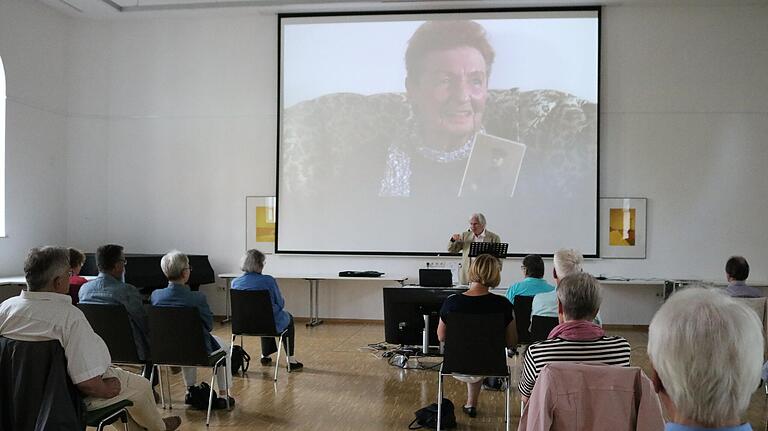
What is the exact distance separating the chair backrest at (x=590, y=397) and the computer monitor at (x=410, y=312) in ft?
11.6

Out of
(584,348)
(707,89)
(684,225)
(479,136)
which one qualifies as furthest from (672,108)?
(584,348)

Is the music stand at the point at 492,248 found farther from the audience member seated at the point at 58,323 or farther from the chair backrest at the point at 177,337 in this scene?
the audience member seated at the point at 58,323

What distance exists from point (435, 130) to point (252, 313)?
4.66 m

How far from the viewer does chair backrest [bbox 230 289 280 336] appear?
579cm

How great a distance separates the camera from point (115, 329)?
4.55 metres

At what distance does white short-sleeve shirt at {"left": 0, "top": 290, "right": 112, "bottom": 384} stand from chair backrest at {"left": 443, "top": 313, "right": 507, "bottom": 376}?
6.98 feet

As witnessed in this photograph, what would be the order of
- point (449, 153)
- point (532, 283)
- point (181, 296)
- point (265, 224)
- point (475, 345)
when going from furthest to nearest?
point (265, 224)
point (449, 153)
point (532, 283)
point (181, 296)
point (475, 345)

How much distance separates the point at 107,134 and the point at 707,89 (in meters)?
9.03

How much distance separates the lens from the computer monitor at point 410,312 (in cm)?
595

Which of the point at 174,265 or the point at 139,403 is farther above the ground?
the point at 174,265

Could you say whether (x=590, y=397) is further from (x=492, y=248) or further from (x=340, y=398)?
(x=492, y=248)

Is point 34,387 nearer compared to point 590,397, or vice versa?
point 590,397

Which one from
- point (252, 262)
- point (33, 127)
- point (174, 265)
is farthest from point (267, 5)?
point (174, 265)

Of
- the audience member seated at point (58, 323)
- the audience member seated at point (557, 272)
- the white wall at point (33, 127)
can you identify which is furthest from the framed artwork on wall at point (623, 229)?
the white wall at point (33, 127)
